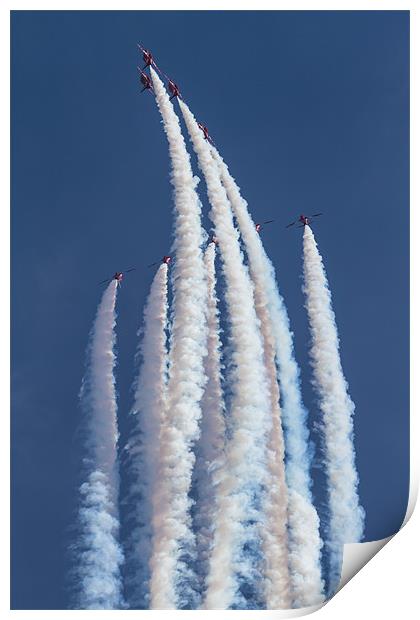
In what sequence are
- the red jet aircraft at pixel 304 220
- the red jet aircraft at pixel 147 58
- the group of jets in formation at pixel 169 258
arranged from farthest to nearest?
the red jet aircraft at pixel 147 58
the red jet aircraft at pixel 304 220
the group of jets in formation at pixel 169 258

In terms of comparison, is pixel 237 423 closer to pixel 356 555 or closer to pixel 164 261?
pixel 356 555

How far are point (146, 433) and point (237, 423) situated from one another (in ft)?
5.33

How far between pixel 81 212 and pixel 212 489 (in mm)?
5554

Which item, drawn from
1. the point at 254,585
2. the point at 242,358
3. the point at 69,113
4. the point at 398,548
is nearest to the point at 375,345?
the point at 242,358

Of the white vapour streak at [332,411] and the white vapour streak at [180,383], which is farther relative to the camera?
the white vapour streak at [332,411]

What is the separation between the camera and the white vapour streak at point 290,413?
13.3 metres

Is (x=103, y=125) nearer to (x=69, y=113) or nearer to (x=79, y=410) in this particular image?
(x=69, y=113)

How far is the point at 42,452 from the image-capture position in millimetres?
13602

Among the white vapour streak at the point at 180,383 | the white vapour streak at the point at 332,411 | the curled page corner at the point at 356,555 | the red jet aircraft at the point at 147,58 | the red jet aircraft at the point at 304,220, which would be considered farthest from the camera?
the red jet aircraft at the point at 147,58

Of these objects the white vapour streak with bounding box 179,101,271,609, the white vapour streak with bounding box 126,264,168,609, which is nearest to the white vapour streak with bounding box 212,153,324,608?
the white vapour streak with bounding box 179,101,271,609

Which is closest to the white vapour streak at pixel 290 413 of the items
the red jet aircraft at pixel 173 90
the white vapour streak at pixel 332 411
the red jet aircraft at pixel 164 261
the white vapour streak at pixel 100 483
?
the white vapour streak at pixel 332 411

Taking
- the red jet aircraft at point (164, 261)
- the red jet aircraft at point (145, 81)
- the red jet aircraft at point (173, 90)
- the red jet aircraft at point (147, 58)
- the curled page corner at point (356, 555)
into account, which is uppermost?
the red jet aircraft at point (147, 58)

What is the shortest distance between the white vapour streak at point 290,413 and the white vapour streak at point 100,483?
9.01 ft

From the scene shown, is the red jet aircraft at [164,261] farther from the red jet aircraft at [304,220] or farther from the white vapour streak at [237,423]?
the red jet aircraft at [304,220]
